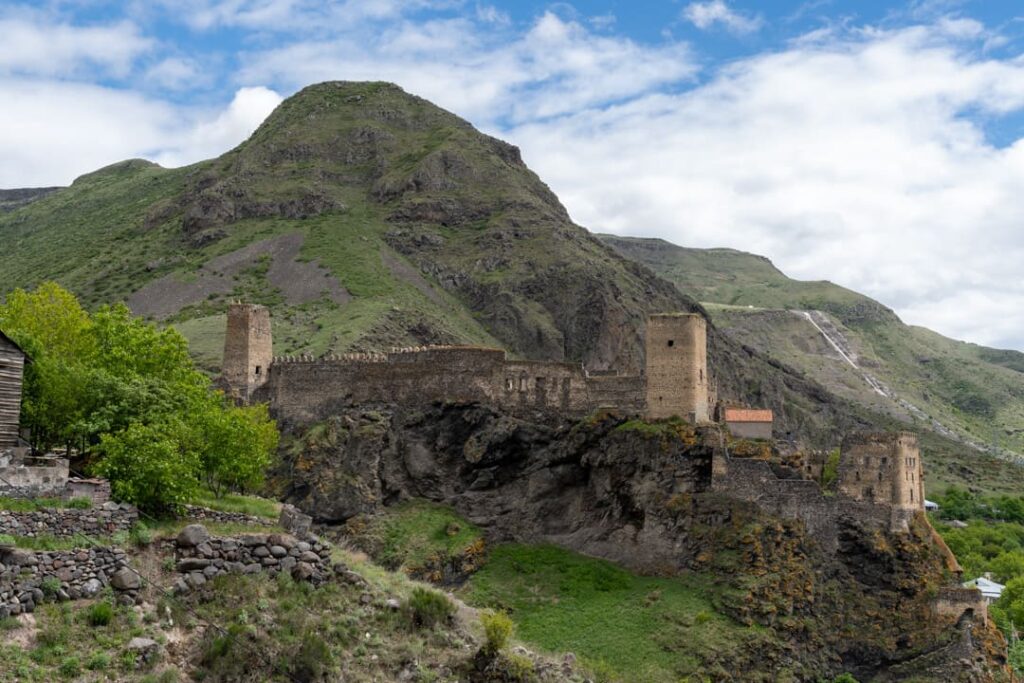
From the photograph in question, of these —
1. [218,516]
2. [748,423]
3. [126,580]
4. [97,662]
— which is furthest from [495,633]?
[748,423]

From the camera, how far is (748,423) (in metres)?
61.4

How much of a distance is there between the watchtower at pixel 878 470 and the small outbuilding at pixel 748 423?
23.0 ft

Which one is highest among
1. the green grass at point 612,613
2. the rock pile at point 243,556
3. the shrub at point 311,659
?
the rock pile at point 243,556

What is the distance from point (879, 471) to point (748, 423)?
9.05 m

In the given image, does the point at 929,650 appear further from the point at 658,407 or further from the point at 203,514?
the point at 203,514

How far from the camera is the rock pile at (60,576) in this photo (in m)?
19.0

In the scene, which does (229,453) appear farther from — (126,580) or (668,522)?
(668,522)

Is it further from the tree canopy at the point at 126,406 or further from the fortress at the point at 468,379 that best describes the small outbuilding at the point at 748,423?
the tree canopy at the point at 126,406

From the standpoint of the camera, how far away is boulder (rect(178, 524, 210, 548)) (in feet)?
70.6

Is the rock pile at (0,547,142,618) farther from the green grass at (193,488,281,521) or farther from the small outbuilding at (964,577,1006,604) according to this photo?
the small outbuilding at (964,577,1006,604)

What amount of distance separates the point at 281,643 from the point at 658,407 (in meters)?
37.6

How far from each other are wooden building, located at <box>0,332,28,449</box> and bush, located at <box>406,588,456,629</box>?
10350 mm

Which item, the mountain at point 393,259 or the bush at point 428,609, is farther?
the mountain at point 393,259

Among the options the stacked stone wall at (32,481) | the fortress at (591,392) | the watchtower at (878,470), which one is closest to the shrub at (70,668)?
the stacked stone wall at (32,481)
